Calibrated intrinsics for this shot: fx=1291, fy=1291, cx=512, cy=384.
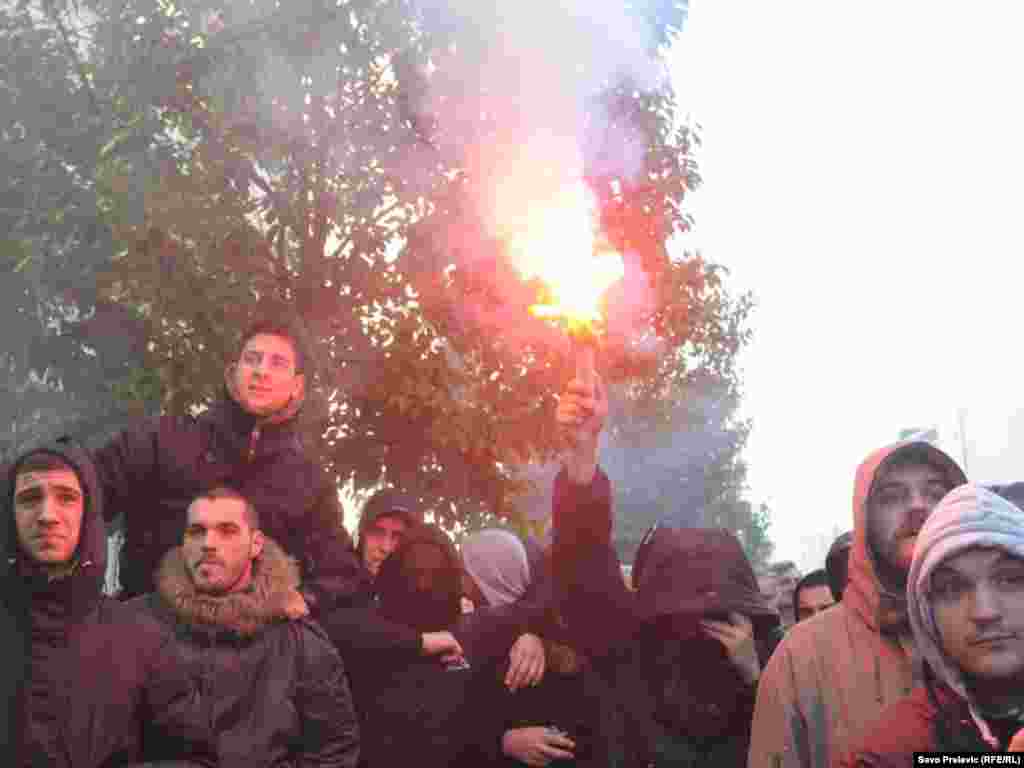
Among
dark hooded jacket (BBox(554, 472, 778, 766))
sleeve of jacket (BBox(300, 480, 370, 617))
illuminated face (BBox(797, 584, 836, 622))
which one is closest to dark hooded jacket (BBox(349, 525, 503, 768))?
sleeve of jacket (BBox(300, 480, 370, 617))

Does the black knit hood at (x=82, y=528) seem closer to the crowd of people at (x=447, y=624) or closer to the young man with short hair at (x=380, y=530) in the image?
the crowd of people at (x=447, y=624)

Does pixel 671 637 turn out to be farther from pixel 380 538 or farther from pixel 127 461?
pixel 127 461

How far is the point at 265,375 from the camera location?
4.44m

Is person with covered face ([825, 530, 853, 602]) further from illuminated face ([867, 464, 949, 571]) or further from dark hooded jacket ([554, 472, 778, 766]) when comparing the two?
illuminated face ([867, 464, 949, 571])

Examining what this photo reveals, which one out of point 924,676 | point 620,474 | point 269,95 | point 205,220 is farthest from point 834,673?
point 620,474

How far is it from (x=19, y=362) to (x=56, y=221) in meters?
1.09

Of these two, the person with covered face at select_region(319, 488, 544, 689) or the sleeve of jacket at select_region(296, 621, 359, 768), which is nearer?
the sleeve of jacket at select_region(296, 621, 359, 768)

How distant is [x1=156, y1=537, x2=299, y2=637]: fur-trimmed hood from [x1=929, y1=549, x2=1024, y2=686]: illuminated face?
1.95 metres

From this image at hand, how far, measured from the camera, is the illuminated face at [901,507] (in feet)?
11.0

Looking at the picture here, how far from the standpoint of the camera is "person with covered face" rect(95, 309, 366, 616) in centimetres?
423

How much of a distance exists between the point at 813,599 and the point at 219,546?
2831 mm

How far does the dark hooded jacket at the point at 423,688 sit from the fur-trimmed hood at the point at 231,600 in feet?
2.07

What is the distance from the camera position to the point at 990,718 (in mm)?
2639

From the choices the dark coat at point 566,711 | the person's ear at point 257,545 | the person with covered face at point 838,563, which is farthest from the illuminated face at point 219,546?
the person with covered face at point 838,563
